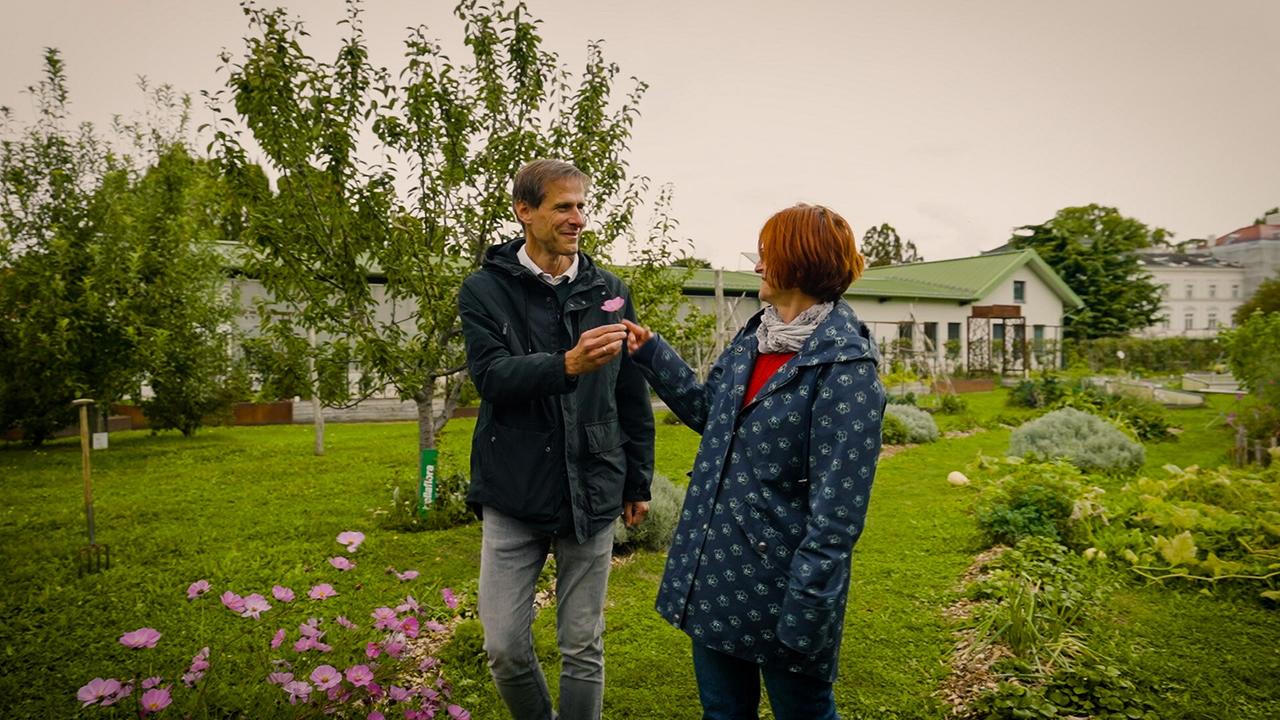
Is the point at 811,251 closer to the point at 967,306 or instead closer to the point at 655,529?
the point at 655,529

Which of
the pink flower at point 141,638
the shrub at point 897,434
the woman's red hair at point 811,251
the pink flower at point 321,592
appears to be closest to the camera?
the pink flower at point 141,638

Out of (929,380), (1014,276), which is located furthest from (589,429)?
(1014,276)

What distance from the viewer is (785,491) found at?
2012mm

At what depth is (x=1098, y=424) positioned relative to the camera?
9.48 metres

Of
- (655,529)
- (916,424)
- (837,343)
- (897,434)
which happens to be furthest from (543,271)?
(916,424)

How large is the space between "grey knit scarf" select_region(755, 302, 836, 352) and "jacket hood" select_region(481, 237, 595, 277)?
0.79 metres

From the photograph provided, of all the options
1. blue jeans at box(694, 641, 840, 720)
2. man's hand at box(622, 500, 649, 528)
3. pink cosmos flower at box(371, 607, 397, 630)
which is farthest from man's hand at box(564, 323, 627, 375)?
pink cosmos flower at box(371, 607, 397, 630)

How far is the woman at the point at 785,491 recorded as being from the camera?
1.82 meters

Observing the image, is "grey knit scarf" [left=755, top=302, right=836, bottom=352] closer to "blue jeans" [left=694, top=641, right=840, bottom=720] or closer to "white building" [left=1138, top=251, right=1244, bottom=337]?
"blue jeans" [left=694, top=641, right=840, bottom=720]

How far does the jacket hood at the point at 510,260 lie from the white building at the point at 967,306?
69.2 feet

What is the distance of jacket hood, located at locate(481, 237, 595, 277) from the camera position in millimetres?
2479

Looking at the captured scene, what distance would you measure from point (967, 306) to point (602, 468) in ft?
106

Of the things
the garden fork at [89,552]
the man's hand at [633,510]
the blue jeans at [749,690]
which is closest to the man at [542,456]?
the man's hand at [633,510]

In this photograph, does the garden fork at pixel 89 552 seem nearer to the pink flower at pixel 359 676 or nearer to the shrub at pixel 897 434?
the pink flower at pixel 359 676
